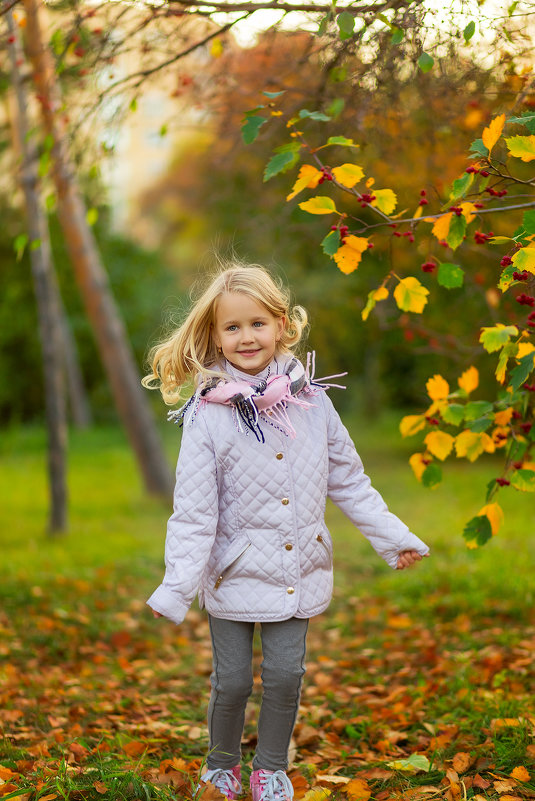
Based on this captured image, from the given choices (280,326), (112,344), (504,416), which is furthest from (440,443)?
(112,344)

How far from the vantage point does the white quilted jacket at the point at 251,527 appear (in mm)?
2502

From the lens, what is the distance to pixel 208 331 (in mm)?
2758

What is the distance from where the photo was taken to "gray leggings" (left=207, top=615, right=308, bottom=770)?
8.30 feet

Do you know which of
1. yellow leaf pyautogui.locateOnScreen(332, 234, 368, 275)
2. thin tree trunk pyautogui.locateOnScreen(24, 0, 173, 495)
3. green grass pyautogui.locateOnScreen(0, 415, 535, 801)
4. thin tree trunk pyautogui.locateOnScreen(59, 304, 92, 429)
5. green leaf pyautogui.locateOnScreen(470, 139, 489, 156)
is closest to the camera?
green leaf pyautogui.locateOnScreen(470, 139, 489, 156)

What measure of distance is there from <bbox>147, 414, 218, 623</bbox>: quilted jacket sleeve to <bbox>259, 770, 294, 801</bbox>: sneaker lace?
1.89 ft

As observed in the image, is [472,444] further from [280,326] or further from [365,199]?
[365,199]

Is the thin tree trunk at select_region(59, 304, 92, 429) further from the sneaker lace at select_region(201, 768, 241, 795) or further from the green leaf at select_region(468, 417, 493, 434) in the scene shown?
the green leaf at select_region(468, 417, 493, 434)

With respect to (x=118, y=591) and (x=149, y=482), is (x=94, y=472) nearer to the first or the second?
(x=149, y=482)

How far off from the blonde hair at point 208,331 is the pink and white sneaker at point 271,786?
1.20 metres

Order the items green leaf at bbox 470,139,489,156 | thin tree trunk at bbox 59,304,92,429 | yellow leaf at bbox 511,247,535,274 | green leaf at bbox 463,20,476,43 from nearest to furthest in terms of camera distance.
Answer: yellow leaf at bbox 511,247,535,274 < green leaf at bbox 470,139,489,156 < green leaf at bbox 463,20,476,43 < thin tree trunk at bbox 59,304,92,429

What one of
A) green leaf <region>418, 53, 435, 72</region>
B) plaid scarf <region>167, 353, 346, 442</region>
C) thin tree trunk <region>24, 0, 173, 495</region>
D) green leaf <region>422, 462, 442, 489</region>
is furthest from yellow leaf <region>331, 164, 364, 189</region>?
thin tree trunk <region>24, 0, 173, 495</region>

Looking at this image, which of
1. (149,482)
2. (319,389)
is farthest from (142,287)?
(319,389)

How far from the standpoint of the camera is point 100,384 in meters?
16.6

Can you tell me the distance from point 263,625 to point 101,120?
2387 mm
